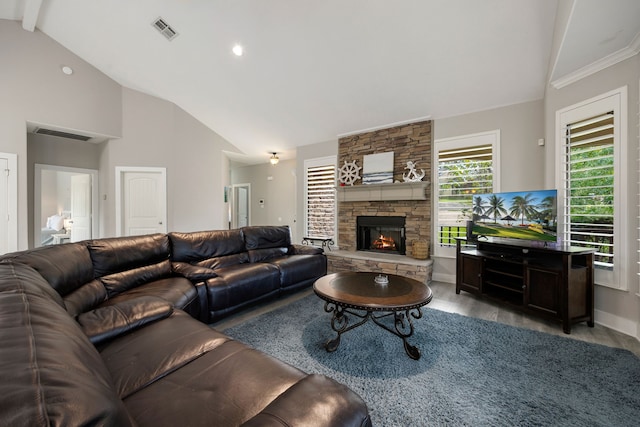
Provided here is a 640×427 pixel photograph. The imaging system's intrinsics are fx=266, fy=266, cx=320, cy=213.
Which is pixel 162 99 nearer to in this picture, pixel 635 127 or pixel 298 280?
pixel 298 280

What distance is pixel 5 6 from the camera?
372 cm

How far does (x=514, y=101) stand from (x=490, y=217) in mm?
1761

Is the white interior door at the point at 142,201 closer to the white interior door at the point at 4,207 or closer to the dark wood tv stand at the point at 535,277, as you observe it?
the white interior door at the point at 4,207

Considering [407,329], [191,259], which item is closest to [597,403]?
[407,329]

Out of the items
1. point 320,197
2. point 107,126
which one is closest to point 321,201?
point 320,197

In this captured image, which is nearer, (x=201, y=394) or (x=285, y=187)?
(x=201, y=394)

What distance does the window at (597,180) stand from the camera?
101 inches

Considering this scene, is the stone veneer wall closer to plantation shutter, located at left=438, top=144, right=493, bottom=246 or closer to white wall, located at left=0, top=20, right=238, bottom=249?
plantation shutter, located at left=438, top=144, right=493, bottom=246

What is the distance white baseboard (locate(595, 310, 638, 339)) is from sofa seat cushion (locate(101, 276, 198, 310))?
4081 mm

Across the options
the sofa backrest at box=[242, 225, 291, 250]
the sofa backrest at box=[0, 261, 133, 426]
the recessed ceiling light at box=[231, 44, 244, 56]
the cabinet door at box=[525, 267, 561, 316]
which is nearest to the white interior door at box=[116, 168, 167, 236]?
the sofa backrest at box=[242, 225, 291, 250]

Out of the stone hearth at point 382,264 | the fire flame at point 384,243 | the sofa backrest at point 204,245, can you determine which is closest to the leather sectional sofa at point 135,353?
the sofa backrest at point 204,245

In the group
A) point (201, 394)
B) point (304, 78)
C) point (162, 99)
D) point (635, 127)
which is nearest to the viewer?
point (201, 394)

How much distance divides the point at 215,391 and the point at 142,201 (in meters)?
5.59

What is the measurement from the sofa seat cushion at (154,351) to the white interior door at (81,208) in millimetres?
5684
